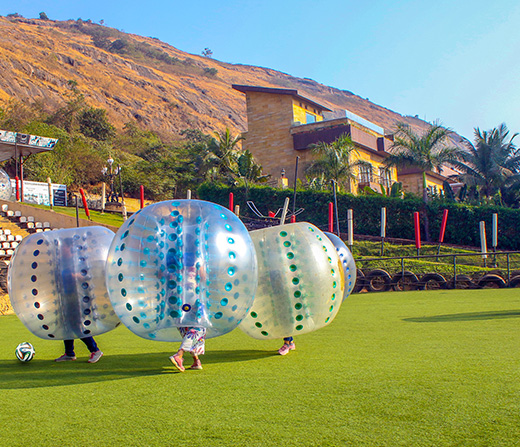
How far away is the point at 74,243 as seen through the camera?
625cm

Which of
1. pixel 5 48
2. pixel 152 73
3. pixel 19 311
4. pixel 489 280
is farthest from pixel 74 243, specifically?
pixel 152 73

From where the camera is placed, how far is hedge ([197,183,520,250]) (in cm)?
3083

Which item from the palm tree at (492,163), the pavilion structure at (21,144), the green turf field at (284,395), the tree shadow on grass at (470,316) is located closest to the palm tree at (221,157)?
the pavilion structure at (21,144)

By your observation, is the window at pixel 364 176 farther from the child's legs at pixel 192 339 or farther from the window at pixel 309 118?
the child's legs at pixel 192 339

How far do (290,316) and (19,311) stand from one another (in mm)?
3205

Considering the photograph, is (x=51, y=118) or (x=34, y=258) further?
(x=51, y=118)

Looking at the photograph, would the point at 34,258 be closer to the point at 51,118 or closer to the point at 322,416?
the point at 322,416

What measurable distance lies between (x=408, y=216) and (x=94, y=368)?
28.3m

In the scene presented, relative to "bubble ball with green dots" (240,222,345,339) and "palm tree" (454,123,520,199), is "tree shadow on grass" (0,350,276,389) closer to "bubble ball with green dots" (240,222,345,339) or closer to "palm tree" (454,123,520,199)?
"bubble ball with green dots" (240,222,345,339)

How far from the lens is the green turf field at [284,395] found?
10.7 ft

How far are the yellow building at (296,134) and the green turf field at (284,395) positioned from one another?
3389cm

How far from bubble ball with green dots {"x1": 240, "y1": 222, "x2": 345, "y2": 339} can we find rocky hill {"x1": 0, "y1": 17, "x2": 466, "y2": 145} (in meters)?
75.4

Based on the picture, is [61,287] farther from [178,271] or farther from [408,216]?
[408,216]

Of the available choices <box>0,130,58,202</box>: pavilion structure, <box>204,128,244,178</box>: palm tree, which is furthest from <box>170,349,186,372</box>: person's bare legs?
<box>204,128,244,178</box>: palm tree
